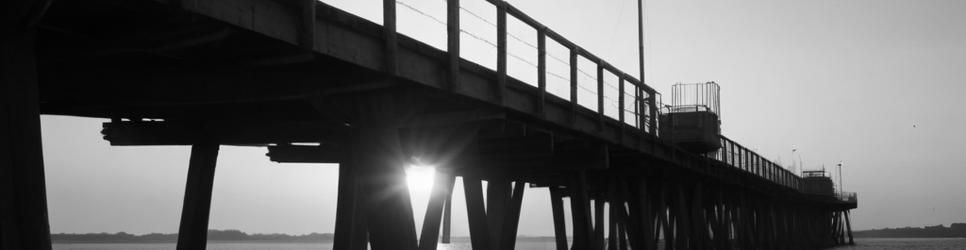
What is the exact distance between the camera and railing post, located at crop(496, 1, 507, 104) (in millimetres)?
15695

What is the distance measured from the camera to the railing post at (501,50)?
1570cm

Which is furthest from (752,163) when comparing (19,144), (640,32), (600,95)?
(19,144)

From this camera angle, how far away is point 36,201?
27.8ft

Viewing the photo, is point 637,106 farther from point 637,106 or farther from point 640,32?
point 640,32

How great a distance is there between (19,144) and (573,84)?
1273cm

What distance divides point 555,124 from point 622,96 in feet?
13.6

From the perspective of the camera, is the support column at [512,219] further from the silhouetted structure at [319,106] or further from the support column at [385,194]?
the support column at [385,194]

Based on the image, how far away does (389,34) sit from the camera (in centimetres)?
1238

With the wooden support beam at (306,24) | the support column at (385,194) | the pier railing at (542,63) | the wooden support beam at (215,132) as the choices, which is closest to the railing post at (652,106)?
the pier railing at (542,63)

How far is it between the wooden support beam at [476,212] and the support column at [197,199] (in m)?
5.87

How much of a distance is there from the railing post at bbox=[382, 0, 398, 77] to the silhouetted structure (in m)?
0.03

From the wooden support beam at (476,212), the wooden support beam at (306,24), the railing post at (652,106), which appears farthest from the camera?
the railing post at (652,106)

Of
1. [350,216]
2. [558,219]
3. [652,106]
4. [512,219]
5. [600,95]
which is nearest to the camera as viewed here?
[350,216]

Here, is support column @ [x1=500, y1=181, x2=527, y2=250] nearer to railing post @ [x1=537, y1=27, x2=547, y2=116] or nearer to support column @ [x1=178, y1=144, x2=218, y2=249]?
railing post @ [x1=537, y1=27, x2=547, y2=116]
